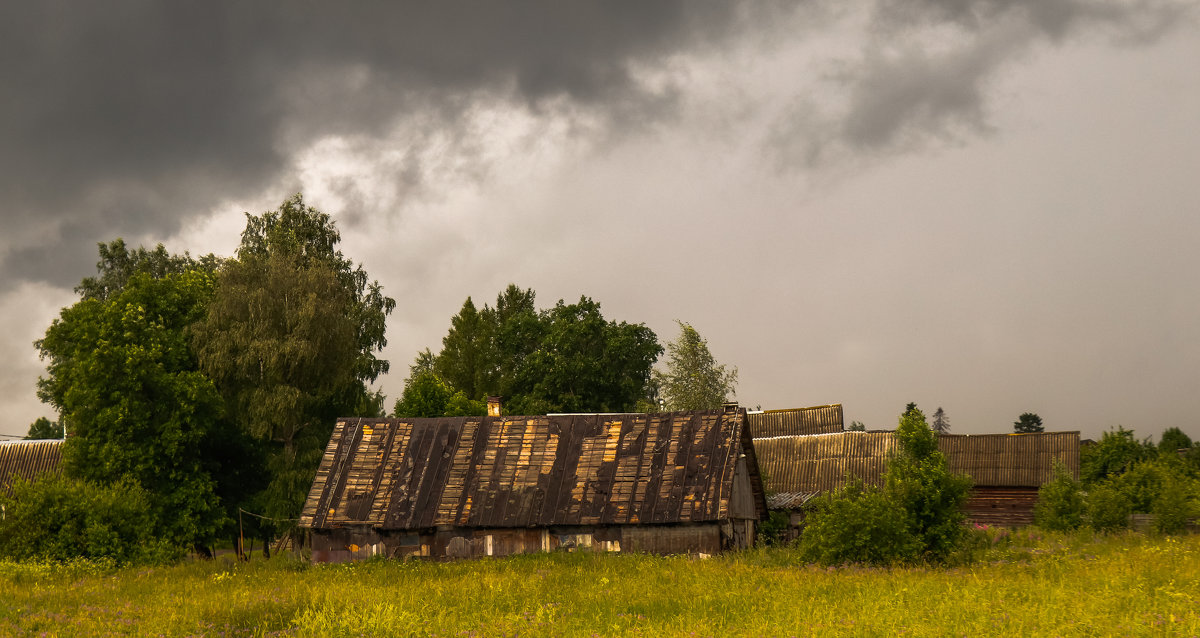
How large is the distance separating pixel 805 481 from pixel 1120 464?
45.5 ft

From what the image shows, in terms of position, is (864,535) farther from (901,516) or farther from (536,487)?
(536,487)

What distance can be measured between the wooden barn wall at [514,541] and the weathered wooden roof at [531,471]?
1.41 feet

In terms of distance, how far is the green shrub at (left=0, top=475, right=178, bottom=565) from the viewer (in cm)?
3042

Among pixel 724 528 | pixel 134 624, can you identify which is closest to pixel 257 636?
pixel 134 624

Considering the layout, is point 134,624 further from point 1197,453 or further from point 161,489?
point 1197,453

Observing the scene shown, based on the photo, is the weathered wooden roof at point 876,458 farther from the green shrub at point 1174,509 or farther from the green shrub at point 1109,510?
the green shrub at point 1174,509

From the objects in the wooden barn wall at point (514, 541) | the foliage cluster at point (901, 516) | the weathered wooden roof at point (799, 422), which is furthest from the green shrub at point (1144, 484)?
the weathered wooden roof at point (799, 422)

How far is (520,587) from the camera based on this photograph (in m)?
22.0

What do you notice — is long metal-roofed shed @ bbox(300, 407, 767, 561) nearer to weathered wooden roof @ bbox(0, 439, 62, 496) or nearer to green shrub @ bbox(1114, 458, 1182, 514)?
green shrub @ bbox(1114, 458, 1182, 514)

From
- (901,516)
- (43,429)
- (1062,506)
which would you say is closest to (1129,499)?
(1062,506)

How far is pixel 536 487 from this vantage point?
1266 inches

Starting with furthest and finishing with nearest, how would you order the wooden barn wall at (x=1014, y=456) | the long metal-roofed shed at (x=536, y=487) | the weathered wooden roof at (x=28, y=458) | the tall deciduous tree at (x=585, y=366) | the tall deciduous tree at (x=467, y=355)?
the tall deciduous tree at (x=467, y=355), the tall deciduous tree at (x=585, y=366), the wooden barn wall at (x=1014, y=456), the weathered wooden roof at (x=28, y=458), the long metal-roofed shed at (x=536, y=487)

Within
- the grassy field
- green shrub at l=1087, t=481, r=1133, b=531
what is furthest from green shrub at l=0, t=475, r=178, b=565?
green shrub at l=1087, t=481, r=1133, b=531

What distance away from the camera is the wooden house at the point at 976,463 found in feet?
166
